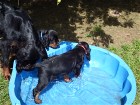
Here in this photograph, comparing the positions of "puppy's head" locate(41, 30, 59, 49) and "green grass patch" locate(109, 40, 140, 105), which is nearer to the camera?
"puppy's head" locate(41, 30, 59, 49)

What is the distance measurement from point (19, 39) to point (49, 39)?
590 mm

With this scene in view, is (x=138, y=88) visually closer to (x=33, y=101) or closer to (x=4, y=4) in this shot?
(x=33, y=101)

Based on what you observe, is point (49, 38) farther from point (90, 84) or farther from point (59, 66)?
point (90, 84)

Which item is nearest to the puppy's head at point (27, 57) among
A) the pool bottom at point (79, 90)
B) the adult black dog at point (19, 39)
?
the adult black dog at point (19, 39)

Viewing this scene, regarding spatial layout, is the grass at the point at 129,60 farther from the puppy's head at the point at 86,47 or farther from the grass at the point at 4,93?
the puppy's head at the point at 86,47

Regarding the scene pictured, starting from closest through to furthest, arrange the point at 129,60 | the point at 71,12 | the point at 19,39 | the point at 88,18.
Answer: the point at 19,39, the point at 129,60, the point at 88,18, the point at 71,12

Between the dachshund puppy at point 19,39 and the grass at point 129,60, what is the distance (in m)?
0.35

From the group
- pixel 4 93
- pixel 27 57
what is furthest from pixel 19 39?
pixel 4 93

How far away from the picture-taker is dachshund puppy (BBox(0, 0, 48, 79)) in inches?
198

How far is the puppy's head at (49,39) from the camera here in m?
5.49

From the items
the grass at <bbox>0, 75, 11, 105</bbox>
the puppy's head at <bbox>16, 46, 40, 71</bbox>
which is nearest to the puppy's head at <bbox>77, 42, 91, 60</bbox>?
the puppy's head at <bbox>16, 46, 40, 71</bbox>

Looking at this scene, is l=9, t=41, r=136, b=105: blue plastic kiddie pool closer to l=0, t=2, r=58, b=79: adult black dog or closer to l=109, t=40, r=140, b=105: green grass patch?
l=0, t=2, r=58, b=79: adult black dog

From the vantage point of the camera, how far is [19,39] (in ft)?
16.8

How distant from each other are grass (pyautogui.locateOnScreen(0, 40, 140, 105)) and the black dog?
532 mm
